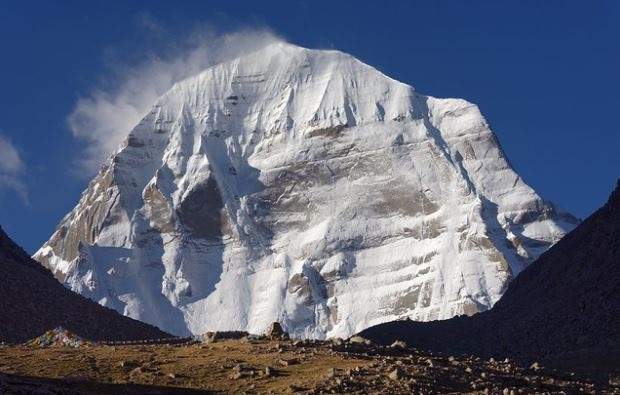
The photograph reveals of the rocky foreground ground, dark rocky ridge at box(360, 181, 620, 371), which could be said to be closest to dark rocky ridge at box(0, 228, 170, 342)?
dark rocky ridge at box(360, 181, 620, 371)

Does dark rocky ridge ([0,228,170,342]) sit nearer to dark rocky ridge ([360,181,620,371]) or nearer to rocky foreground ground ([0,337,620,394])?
dark rocky ridge ([360,181,620,371])

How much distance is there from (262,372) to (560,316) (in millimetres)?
71798

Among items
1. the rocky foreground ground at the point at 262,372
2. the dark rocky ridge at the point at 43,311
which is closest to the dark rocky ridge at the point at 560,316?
the dark rocky ridge at the point at 43,311

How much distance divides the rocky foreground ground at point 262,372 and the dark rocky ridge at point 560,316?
1547 inches

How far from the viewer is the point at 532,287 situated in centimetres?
13275

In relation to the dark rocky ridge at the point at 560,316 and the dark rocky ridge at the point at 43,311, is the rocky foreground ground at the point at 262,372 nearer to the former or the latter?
the dark rocky ridge at the point at 560,316

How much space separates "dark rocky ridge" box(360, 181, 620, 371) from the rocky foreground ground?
3930cm

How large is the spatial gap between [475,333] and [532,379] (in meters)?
82.0

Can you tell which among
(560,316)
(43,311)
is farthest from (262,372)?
(560,316)

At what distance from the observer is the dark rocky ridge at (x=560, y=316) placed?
338 ft

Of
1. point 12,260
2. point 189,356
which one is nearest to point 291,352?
point 189,356

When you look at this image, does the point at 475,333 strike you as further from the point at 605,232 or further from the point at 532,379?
the point at 532,379

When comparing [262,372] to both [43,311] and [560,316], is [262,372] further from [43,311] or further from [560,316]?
[560,316]

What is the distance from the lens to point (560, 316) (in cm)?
11394
